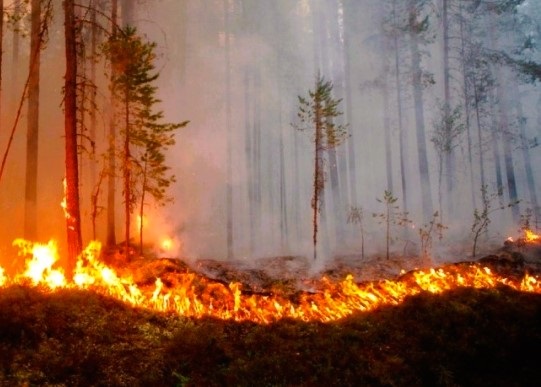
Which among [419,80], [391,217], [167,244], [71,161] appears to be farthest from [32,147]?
[391,217]

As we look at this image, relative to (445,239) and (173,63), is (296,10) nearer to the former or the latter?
(173,63)

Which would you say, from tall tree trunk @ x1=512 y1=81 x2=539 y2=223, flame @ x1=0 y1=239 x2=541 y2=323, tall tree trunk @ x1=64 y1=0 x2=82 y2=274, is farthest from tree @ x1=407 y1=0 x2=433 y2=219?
tall tree trunk @ x1=64 y1=0 x2=82 y2=274

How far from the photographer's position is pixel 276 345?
7758mm

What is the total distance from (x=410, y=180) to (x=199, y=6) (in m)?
26.6

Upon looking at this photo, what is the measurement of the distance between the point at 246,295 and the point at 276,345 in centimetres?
357

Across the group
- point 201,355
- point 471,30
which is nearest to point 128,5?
point 201,355

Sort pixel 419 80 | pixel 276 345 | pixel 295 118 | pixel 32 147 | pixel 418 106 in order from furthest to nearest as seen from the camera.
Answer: pixel 295 118 → pixel 418 106 → pixel 419 80 → pixel 32 147 → pixel 276 345

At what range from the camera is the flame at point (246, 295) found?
948 cm

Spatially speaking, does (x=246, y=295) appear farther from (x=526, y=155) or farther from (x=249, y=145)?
(x=249, y=145)

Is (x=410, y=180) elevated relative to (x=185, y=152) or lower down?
lower down

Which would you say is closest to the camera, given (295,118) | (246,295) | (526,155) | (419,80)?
(246,295)

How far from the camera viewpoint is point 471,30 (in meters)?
32.0

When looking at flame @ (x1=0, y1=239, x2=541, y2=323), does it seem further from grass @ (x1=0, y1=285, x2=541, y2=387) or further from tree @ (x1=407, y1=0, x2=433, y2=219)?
tree @ (x1=407, y1=0, x2=433, y2=219)

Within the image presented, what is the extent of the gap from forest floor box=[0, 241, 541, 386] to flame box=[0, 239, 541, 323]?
0.53 m
